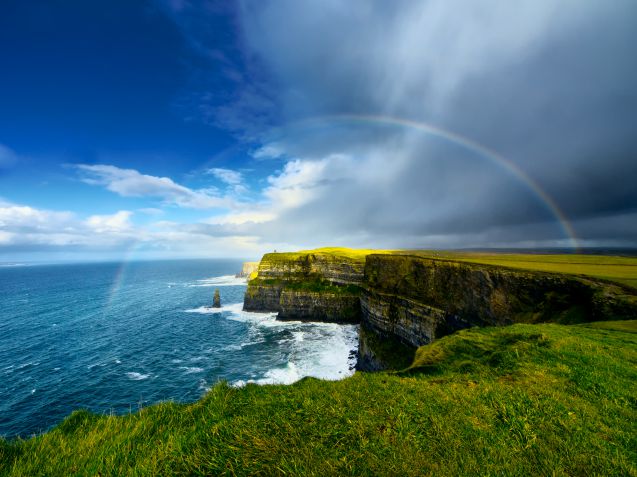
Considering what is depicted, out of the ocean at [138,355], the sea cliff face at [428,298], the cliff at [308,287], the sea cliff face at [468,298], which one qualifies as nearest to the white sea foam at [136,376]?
the ocean at [138,355]

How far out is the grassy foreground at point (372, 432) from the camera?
4.56 m

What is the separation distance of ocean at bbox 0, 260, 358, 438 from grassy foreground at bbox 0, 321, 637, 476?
52.2 feet

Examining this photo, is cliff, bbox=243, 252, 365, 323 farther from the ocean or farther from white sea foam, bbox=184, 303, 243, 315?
white sea foam, bbox=184, 303, 243, 315

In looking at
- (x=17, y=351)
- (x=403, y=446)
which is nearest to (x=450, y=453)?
(x=403, y=446)

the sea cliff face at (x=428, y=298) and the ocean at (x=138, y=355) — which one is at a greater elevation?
the sea cliff face at (x=428, y=298)

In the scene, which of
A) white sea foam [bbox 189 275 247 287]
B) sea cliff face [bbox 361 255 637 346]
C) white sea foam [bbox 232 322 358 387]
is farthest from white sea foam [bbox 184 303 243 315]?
white sea foam [bbox 189 275 247 287]

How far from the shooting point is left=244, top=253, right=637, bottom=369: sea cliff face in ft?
83.9

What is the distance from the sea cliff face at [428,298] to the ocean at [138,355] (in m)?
5.74

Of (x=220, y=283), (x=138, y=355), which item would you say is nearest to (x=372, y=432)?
(x=138, y=355)

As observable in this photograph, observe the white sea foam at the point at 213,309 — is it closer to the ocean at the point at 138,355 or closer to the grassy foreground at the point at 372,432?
the ocean at the point at 138,355

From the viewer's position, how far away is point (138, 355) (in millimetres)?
47406

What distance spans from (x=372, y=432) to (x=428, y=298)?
39.2 meters

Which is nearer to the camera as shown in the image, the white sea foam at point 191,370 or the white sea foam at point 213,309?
the white sea foam at point 191,370

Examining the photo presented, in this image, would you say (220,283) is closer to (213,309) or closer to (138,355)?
(213,309)
